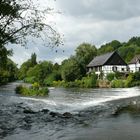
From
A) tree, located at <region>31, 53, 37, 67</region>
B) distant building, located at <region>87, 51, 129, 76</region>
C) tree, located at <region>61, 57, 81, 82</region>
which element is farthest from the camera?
tree, located at <region>31, 53, 37, 67</region>

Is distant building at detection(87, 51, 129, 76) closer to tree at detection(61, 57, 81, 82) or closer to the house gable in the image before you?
the house gable

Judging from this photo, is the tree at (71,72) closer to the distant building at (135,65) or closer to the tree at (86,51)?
the distant building at (135,65)

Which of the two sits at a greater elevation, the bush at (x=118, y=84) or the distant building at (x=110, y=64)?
the distant building at (x=110, y=64)

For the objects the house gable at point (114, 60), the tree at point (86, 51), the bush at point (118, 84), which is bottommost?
the bush at point (118, 84)

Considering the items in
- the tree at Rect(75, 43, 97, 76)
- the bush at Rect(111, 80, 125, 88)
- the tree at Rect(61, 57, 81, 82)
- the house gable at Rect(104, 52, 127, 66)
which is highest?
the tree at Rect(75, 43, 97, 76)

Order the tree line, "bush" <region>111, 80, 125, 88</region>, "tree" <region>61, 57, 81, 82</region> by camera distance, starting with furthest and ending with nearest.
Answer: the tree line
"tree" <region>61, 57, 81, 82</region>
"bush" <region>111, 80, 125, 88</region>

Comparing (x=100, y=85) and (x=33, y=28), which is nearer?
(x=33, y=28)

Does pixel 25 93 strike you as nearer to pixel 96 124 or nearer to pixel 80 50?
pixel 96 124

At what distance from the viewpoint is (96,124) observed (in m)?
21.1

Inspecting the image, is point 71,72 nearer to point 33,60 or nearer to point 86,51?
point 86,51

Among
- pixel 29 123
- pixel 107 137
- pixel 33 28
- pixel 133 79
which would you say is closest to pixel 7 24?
pixel 33 28

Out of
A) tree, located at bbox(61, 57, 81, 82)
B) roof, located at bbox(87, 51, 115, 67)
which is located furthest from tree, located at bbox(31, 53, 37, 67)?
tree, located at bbox(61, 57, 81, 82)

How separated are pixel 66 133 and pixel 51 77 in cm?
8162

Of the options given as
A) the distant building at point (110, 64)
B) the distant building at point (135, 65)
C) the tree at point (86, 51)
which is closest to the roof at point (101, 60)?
the distant building at point (110, 64)
